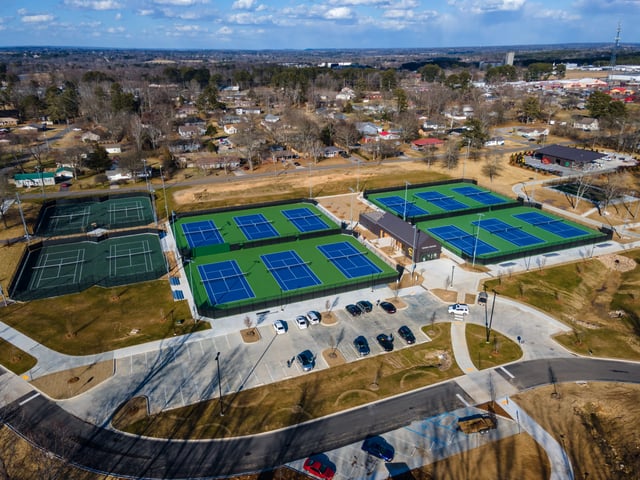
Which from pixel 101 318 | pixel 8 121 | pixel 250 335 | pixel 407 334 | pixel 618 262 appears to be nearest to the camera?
pixel 407 334

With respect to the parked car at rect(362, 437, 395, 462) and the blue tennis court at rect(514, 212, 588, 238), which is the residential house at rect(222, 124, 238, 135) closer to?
the blue tennis court at rect(514, 212, 588, 238)

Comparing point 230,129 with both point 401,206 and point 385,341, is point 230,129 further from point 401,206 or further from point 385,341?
point 385,341

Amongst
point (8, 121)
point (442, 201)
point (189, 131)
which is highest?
point (8, 121)

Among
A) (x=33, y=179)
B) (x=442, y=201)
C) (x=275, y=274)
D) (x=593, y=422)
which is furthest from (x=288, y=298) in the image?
(x=33, y=179)

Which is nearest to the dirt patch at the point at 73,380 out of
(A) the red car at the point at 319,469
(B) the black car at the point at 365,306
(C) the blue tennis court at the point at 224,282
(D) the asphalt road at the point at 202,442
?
(D) the asphalt road at the point at 202,442

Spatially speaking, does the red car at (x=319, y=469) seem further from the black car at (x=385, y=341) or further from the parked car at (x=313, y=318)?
the parked car at (x=313, y=318)

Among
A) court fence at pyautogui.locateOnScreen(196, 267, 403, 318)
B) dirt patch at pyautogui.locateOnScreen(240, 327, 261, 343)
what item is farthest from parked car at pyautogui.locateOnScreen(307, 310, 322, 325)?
dirt patch at pyautogui.locateOnScreen(240, 327, 261, 343)
